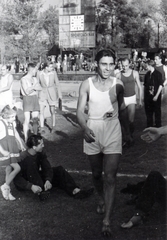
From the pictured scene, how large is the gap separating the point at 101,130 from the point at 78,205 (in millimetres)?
975

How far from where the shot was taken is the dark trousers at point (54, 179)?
14.4 feet

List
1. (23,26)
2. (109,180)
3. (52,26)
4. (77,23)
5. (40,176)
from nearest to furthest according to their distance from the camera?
(109,180) < (40,176) < (23,26) < (77,23) < (52,26)

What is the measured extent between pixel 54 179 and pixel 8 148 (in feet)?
2.18

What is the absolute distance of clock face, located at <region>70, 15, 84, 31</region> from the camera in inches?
2162

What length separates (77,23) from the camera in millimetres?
55531

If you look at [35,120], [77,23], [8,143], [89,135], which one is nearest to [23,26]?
[77,23]

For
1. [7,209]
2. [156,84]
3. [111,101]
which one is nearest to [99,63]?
[111,101]

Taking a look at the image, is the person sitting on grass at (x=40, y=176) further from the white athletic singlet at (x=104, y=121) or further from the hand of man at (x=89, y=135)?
the hand of man at (x=89, y=135)

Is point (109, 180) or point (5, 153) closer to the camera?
point (109, 180)

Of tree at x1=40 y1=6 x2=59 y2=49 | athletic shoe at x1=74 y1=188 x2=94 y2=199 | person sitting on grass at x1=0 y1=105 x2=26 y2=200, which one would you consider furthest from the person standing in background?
tree at x1=40 y1=6 x2=59 y2=49

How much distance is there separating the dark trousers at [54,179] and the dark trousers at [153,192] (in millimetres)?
1123

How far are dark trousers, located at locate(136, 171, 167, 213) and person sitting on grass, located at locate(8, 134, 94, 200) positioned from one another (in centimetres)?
99

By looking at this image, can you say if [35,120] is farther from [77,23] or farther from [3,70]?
[77,23]

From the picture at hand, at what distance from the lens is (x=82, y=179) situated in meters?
4.95
